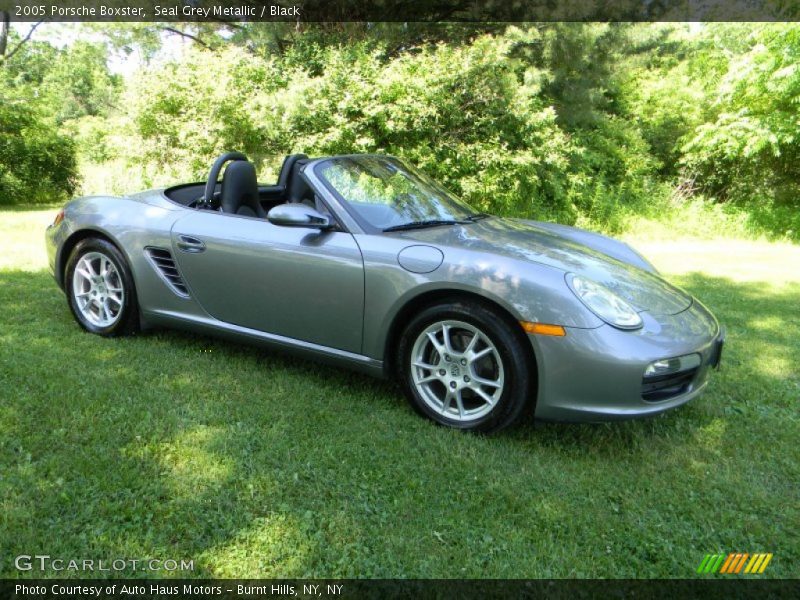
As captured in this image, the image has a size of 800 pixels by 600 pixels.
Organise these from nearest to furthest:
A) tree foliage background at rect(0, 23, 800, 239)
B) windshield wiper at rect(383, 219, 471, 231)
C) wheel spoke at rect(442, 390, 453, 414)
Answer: wheel spoke at rect(442, 390, 453, 414), windshield wiper at rect(383, 219, 471, 231), tree foliage background at rect(0, 23, 800, 239)

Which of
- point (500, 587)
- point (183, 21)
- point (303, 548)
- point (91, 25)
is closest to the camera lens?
point (500, 587)

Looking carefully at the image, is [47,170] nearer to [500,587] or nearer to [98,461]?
[98,461]

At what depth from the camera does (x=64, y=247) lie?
4395 millimetres

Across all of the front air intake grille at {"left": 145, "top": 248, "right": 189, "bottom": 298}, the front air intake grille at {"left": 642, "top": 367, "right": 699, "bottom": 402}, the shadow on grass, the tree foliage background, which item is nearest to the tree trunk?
the tree foliage background

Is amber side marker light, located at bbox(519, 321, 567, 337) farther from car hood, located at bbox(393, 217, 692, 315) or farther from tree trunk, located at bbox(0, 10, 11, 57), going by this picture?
tree trunk, located at bbox(0, 10, 11, 57)

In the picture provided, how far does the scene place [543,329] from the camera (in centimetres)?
277

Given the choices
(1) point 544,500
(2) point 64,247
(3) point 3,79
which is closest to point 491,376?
(1) point 544,500

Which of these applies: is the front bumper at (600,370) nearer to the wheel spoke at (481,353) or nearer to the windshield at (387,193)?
the wheel spoke at (481,353)

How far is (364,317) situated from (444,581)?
1500 mm

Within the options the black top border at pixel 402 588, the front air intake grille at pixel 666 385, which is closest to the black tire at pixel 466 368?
the front air intake grille at pixel 666 385

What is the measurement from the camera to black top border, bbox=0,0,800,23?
13.7 m

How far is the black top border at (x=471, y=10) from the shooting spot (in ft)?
44.9

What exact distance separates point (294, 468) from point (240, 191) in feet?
6.95

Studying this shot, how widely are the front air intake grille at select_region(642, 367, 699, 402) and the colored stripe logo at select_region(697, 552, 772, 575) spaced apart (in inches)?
29.1
